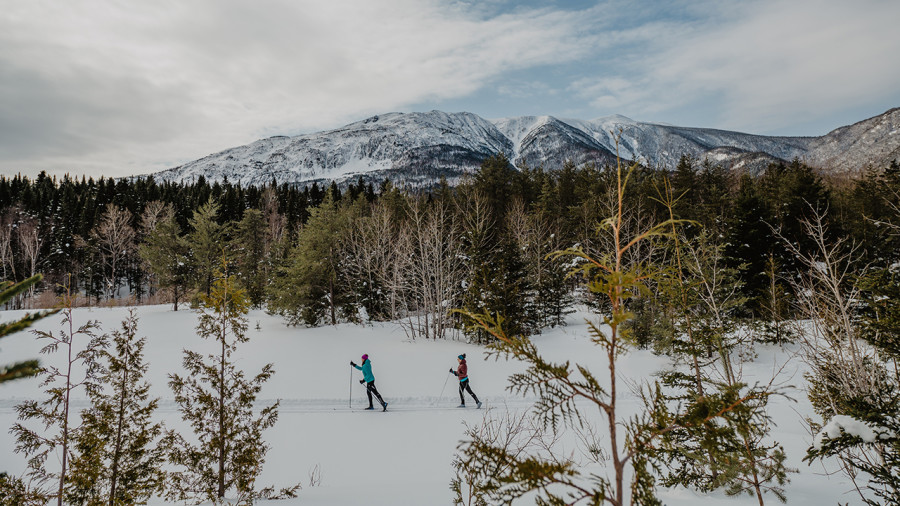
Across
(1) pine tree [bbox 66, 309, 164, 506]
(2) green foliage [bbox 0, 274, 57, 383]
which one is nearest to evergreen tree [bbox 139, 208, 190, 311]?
(1) pine tree [bbox 66, 309, 164, 506]

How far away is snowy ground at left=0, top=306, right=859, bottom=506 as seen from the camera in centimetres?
655

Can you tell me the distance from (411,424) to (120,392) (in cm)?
633

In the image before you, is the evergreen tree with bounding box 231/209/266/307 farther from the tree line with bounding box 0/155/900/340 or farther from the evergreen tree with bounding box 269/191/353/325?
the evergreen tree with bounding box 269/191/353/325

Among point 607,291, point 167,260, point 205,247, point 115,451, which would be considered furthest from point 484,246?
point 167,260

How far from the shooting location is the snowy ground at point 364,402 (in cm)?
655

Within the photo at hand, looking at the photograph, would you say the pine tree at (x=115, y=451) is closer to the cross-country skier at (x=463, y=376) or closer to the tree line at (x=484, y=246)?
the cross-country skier at (x=463, y=376)

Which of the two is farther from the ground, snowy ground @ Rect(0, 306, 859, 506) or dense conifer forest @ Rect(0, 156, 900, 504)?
dense conifer forest @ Rect(0, 156, 900, 504)

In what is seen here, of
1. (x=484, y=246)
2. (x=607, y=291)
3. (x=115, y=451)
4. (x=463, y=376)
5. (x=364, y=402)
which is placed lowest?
(x=364, y=402)

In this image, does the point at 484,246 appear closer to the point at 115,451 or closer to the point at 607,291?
the point at 115,451

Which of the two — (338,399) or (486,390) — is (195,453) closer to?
(338,399)

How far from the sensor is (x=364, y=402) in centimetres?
1178

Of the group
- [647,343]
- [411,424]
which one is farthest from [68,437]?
[647,343]

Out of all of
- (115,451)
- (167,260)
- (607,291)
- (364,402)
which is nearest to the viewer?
(607,291)

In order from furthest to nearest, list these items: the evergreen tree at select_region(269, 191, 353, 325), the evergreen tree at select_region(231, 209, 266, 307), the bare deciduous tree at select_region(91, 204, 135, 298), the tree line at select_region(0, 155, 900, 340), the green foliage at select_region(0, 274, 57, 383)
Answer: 1. the bare deciduous tree at select_region(91, 204, 135, 298)
2. the evergreen tree at select_region(231, 209, 266, 307)
3. the evergreen tree at select_region(269, 191, 353, 325)
4. the tree line at select_region(0, 155, 900, 340)
5. the green foliage at select_region(0, 274, 57, 383)
